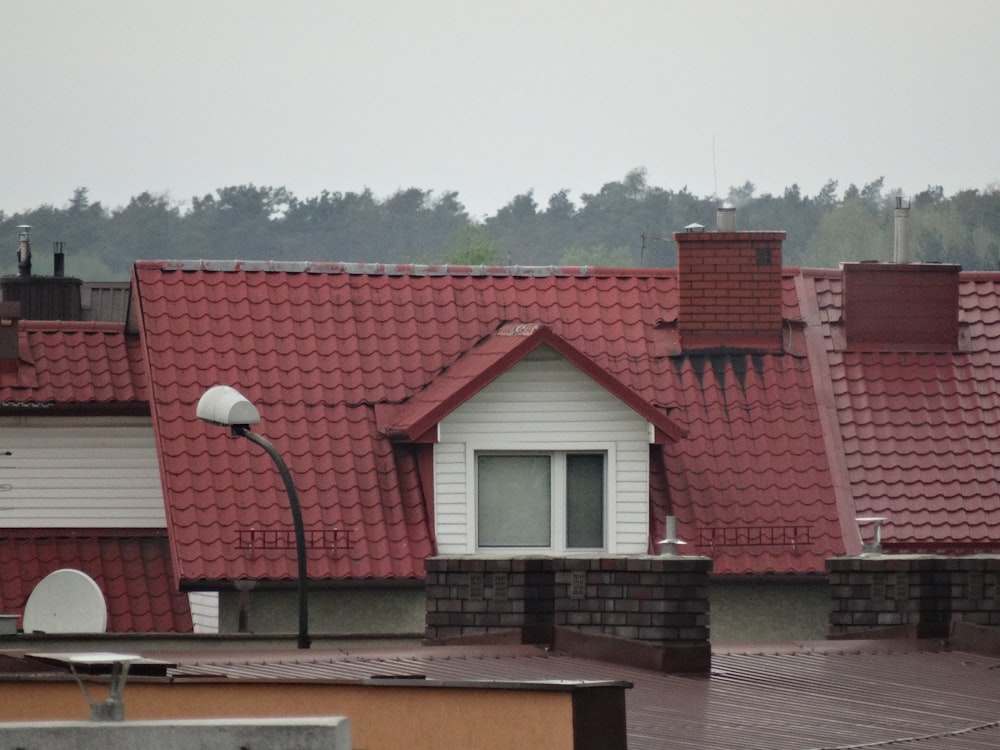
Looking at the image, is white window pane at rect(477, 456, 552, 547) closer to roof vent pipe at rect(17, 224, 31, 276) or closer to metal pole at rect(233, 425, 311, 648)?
metal pole at rect(233, 425, 311, 648)

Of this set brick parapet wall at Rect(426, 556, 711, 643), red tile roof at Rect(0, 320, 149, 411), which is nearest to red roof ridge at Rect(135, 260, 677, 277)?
red tile roof at Rect(0, 320, 149, 411)

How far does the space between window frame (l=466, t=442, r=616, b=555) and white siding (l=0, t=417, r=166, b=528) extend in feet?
12.8

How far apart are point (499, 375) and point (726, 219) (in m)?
4.87

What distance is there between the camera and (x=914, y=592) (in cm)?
1827

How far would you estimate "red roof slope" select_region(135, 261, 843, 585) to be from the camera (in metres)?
24.4

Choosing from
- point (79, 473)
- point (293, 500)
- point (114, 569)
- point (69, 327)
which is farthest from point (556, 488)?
point (69, 327)

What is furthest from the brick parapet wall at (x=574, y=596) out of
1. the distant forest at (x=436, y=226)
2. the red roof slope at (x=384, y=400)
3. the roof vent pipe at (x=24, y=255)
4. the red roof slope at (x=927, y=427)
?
the distant forest at (x=436, y=226)

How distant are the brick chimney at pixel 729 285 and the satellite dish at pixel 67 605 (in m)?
7.66

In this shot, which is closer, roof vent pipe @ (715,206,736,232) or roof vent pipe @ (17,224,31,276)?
roof vent pipe @ (715,206,736,232)

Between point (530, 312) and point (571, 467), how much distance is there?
10.1 ft

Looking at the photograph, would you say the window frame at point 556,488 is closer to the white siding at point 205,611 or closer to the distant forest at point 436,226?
the white siding at point 205,611

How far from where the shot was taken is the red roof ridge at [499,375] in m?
24.5

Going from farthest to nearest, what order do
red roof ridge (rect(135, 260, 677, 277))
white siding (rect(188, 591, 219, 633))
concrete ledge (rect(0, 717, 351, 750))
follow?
red roof ridge (rect(135, 260, 677, 277))
white siding (rect(188, 591, 219, 633))
concrete ledge (rect(0, 717, 351, 750))

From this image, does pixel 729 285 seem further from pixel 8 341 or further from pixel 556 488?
pixel 8 341
